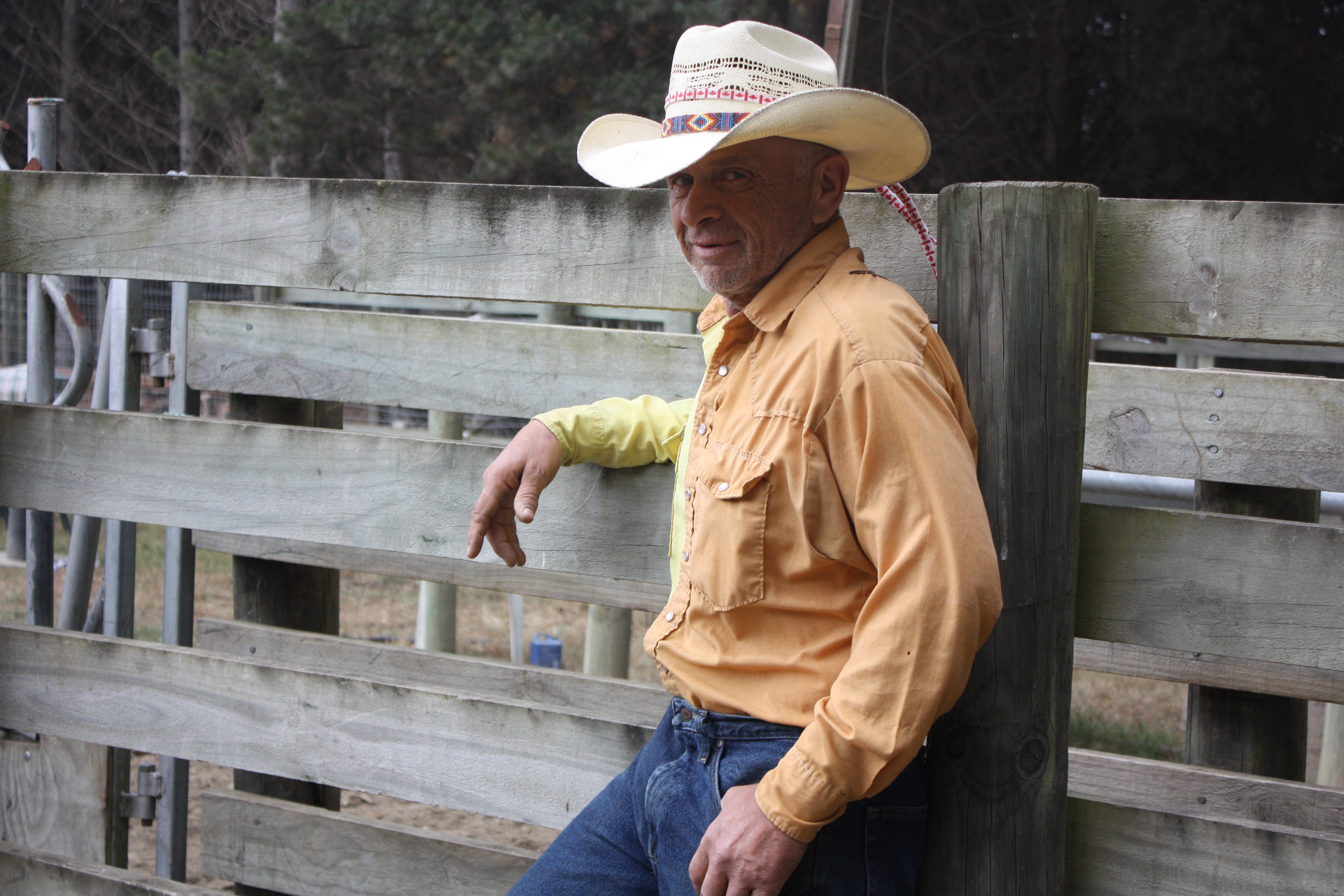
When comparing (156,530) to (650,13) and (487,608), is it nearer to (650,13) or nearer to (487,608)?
(487,608)

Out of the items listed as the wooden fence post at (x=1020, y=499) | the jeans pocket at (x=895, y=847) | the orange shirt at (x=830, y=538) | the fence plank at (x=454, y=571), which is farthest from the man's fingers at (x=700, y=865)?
the fence plank at (x=454, y=571)

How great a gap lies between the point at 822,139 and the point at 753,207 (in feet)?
0.44

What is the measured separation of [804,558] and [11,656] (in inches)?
75.4

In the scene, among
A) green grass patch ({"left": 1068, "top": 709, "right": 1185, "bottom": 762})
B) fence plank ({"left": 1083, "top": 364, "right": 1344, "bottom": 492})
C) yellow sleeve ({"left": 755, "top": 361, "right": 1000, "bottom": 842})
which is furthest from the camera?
green grass patch ({"left": 1068, "top": 709, "right": 1185, "bottom": 762})

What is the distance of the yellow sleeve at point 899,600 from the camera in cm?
140

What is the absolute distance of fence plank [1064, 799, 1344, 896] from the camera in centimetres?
167

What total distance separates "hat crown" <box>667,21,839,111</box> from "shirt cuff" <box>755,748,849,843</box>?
2.96 ft

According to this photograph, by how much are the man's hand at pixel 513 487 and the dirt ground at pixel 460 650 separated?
1751 millimetres

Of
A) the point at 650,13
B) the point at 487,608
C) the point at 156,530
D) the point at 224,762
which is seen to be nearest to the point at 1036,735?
the point at 224,762

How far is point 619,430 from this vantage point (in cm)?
196

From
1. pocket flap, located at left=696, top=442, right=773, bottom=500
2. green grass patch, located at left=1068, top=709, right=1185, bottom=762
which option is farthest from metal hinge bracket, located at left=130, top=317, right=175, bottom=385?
green grass patch, located at left=1068, top=709, right=1185, bottom=762

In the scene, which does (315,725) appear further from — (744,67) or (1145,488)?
(1145,488)

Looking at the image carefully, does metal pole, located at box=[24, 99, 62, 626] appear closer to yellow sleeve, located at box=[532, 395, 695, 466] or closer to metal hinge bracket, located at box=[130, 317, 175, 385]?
metal hinge bracket, located at box=[130, 317, 175, 385]

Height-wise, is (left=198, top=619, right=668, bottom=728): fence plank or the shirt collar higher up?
the shirt collar
